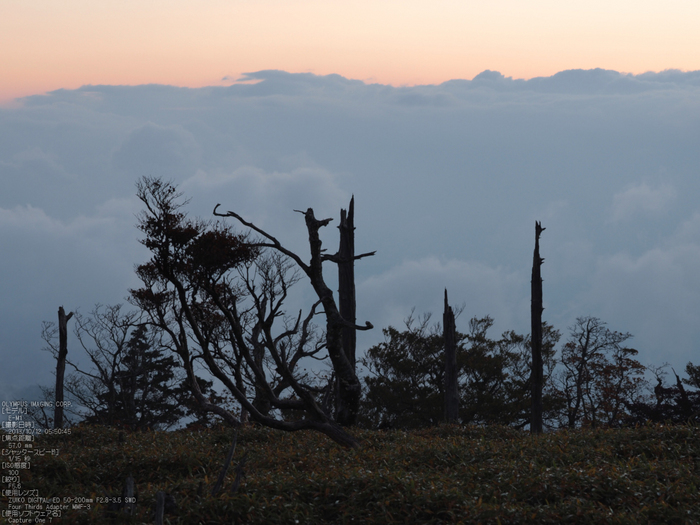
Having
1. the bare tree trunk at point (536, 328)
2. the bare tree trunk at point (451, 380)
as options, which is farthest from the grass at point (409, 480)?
the bare tree trunk at point (451, 380)

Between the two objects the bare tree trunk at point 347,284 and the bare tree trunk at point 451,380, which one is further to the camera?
the bare tree trunk at point 451,380

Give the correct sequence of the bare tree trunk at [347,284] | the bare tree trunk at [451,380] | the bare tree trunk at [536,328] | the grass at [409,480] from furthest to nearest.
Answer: the bare tree trunk at [451,380]
the bare tree trunk at [536,328]
the bare tree trunk at [347,284]
the grass at [409,480]

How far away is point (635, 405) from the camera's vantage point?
24266mm

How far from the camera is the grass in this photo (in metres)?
7.15

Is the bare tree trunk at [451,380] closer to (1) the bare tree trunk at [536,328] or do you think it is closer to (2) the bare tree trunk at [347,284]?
(1) the bare tree trunk at [536,328]

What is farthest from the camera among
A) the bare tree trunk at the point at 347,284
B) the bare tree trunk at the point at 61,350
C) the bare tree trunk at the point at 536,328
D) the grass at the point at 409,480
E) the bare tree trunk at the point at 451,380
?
the bare tree trunk at the point at 451,380

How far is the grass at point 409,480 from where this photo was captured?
7.15m

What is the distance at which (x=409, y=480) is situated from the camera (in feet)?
26.2

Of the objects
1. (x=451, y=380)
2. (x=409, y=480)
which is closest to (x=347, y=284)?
(x=451, y=380)

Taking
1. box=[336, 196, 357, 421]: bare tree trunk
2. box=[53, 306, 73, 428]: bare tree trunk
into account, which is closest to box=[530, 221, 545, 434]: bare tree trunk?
box=[336, 196, 357, 421]: bare tree trunk

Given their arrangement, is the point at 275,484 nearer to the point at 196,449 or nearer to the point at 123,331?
the point at 196,449

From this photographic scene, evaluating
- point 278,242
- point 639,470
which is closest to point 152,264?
point 278,242

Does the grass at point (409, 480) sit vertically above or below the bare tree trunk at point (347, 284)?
below

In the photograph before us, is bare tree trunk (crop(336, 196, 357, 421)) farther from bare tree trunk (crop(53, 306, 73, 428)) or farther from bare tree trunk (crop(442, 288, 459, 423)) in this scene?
bare tree trunk (crop(53, 306, 73, 428))
